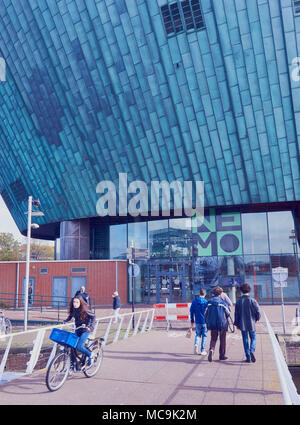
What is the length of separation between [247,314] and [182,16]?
21070 millimetres

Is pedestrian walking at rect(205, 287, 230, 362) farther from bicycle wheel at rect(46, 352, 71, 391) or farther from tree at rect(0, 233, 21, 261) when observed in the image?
tree at rect(0, 233, 21, 261)

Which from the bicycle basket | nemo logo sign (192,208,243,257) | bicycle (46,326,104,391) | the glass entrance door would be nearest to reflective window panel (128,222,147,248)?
the glass entrance door

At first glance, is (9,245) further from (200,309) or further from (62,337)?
(62,337)

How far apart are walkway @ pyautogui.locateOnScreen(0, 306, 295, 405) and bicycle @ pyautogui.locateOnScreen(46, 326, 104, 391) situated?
162 mm

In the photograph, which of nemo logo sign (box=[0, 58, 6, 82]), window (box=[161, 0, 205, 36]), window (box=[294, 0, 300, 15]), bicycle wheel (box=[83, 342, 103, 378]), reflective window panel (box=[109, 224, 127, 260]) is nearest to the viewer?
bicycle wheel (box=[83, 342, 103, 378])

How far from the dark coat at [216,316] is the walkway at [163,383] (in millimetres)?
846

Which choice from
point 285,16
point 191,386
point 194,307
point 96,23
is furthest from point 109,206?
point 191,386

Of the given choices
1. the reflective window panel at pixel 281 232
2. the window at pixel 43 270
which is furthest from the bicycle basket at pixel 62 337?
the reflective window panel at pixel 281 232

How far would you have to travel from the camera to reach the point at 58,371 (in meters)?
6.65

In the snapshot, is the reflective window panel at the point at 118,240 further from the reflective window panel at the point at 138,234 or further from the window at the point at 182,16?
the window at the point at 182,16

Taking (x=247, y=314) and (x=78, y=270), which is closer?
(x=247, y=314)

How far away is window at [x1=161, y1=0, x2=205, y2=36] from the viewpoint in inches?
924

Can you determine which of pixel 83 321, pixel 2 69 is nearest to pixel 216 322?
Answer: pixel 83 321

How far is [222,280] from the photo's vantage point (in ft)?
97.8
